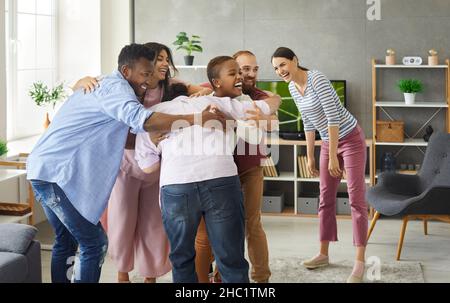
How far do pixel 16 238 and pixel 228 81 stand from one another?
1.40 metres

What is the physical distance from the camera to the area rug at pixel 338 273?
4.57 m

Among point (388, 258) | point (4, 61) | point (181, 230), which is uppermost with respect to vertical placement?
point (4, 61)

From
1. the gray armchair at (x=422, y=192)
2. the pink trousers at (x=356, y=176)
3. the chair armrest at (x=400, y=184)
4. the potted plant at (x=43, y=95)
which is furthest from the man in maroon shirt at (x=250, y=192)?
the potted plant at (x=43, y=95)

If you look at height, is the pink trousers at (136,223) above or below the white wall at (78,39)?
below

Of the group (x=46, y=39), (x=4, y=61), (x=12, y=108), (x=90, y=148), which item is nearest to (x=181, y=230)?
(x=90, y=148)

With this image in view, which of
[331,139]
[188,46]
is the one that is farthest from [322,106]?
[188,46]

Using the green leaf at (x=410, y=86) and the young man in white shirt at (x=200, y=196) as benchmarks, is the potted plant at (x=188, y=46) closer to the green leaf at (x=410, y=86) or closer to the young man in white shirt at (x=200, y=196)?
the green leaf at (x=410, y=86)

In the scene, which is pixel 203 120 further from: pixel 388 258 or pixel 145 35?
pixel 145 35

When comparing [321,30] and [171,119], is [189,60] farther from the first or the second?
[171,119]

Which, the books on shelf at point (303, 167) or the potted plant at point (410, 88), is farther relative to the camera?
the books on shelf at point (303, 167)

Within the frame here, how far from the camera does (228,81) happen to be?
335 cm

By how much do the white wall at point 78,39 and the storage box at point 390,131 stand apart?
2.58 m
